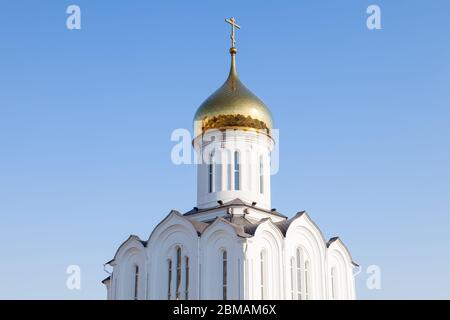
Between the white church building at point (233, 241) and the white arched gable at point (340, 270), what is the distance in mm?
27

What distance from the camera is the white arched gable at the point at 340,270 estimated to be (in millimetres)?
18609

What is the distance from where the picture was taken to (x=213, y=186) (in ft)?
63.3

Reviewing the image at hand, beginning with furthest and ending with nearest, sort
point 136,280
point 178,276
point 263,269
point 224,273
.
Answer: point 136,280, point 178,276, point 263,269, point 224,273

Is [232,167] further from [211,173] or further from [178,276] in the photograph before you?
[178,276]

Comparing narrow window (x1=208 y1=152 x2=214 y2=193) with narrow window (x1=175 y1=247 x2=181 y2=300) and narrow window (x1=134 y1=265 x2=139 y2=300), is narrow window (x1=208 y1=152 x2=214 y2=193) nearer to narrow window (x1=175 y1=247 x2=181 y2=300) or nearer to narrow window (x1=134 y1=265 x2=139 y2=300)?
narrow window (x1=175 y1=247 x2=181 y2=300)

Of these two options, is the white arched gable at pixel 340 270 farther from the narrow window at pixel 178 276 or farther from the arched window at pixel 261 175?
the narrow window at pixel 178 276

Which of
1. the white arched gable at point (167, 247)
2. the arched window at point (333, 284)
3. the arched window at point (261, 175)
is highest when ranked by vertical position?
the arched window at point (261, 175)

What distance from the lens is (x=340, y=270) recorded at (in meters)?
18.9

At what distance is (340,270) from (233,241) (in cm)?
366

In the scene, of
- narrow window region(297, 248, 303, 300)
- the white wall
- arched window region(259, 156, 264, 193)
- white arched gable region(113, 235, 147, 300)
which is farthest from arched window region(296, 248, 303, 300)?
white arched gable region(113, 235, 147, 300)

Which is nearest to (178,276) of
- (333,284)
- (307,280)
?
(307,280)

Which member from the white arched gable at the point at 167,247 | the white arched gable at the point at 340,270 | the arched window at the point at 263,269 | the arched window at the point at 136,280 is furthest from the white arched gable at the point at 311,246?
the arched window at the point at 136,280
